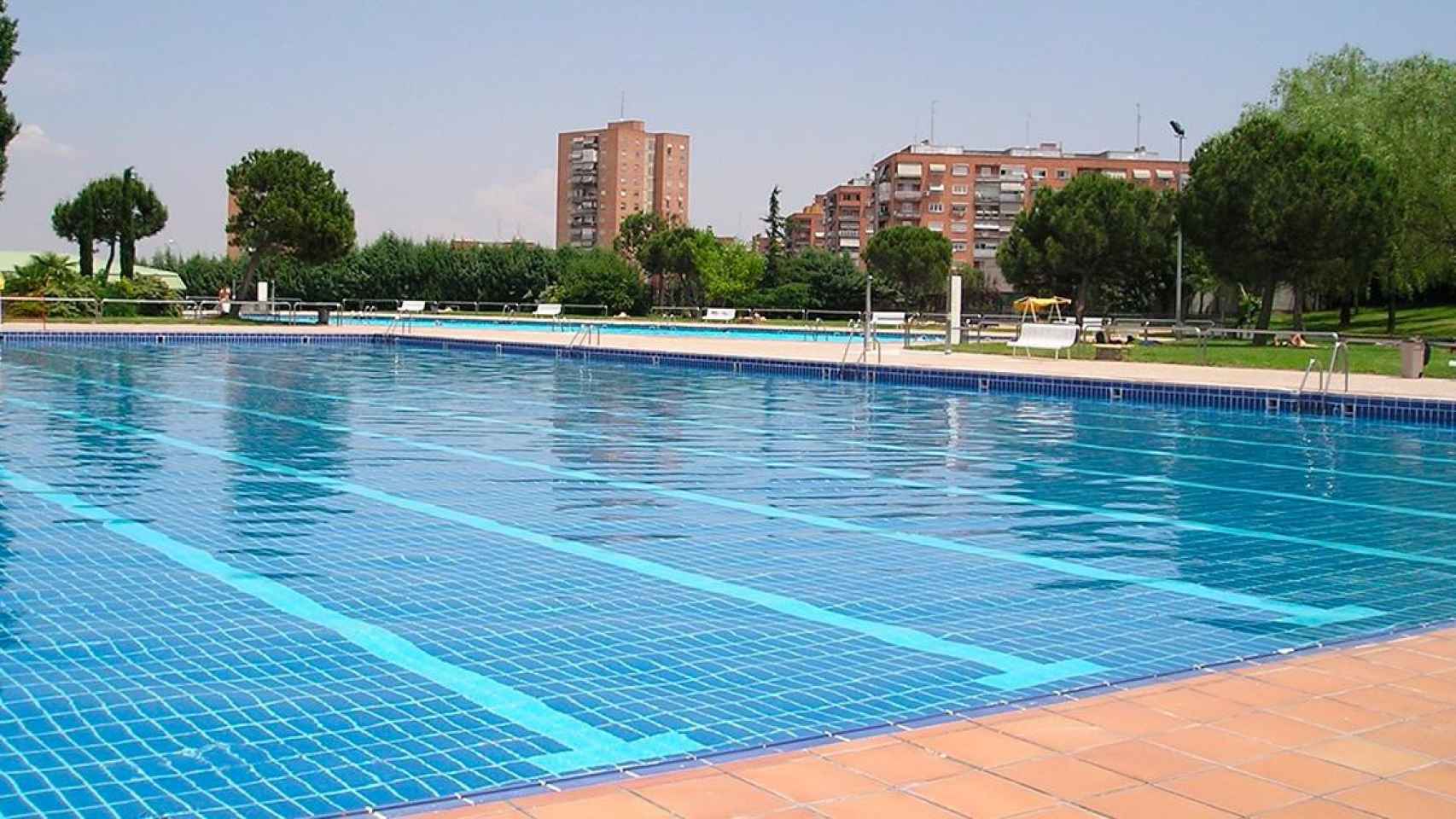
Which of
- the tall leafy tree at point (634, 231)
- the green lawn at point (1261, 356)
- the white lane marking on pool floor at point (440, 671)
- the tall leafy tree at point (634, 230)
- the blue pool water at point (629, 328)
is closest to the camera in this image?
the white lane marking on pool floor at point (440, 671)

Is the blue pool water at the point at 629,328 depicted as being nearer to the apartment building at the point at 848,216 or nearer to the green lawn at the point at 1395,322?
the green lawn at the point at 1395,322

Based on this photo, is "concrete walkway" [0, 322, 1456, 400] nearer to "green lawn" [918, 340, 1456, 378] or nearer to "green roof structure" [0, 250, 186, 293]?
"green lawn" [918, 340, 1456, 378]

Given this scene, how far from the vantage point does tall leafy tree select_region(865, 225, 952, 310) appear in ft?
187

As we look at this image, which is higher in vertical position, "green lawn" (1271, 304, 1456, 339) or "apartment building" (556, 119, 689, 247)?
"apartment building" (556, 119, 689, 247)

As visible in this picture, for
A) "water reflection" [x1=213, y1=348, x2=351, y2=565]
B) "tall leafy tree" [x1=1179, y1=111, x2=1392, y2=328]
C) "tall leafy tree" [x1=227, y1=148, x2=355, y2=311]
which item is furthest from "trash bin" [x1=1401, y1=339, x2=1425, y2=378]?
"tall leafy tree" [x1=227, y1=148, x2=355, y2=311]

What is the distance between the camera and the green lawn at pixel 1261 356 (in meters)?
20.9

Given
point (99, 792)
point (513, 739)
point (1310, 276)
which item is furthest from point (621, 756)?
point (1310, 276)

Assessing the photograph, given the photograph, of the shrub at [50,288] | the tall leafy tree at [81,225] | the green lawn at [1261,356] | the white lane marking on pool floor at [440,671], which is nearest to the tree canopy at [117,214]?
the tall leafy tree at [81,225]

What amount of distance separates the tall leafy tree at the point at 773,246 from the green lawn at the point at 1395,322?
61.3ft

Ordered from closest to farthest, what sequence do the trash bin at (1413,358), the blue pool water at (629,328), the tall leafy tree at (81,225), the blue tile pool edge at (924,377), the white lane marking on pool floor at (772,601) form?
the white lane marking on pool floor at (772,601) < the blue tile pool edge at (924,377) < the trash bin at (1413,358) < the blue pool water at (629,328) < the tall leafy tree at (81,225)

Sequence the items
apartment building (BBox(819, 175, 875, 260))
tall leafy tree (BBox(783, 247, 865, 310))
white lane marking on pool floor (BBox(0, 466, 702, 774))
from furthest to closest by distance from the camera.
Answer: apartment building (BBox(819, 175, 875, 260)) < tall leafy tree (BBox(783, 247, 865, 310)) < white lane marking on pool floor (BBox(0, 466, 702, 774))

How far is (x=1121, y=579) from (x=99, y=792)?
454cm

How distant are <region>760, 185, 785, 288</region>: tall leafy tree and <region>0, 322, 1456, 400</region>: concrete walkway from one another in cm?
2469

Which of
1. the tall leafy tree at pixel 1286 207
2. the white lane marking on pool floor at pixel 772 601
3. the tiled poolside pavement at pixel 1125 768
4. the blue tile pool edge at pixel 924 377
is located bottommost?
the white lane marking on pool floor at pixel 772 601
